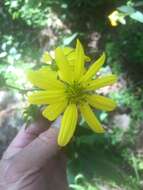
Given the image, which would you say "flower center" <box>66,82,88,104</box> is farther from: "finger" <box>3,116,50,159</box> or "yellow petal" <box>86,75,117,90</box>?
"finger" <box>3,116,50,159</box>

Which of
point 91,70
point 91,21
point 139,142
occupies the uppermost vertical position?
point 91,21

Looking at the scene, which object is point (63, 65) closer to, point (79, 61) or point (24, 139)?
point (79, 61)

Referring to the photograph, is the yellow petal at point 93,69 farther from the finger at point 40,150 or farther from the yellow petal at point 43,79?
the finger at point 40,150

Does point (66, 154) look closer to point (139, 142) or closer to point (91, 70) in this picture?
point (91, 70)

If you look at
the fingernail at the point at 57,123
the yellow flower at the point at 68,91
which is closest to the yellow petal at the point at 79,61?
the yellow flower at the point at 68,91

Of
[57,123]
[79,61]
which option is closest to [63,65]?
[79,61]

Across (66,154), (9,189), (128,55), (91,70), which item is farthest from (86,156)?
(128,55)

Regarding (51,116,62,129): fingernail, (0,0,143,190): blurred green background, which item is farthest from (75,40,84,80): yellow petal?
(0,0,143,190): blurred green background
